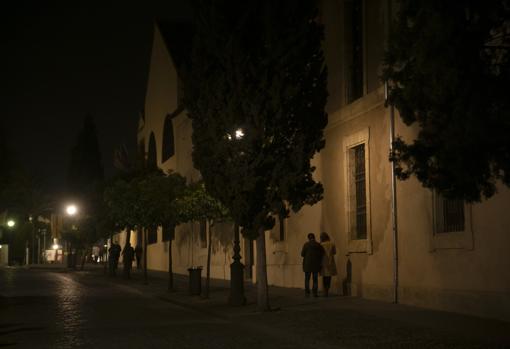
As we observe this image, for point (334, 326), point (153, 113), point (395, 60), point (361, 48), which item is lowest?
point (334, 326)

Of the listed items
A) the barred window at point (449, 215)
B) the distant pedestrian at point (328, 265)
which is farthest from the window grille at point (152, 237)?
the barred window at point (449, 215)

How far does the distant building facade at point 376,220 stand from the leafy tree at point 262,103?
6.27 feet

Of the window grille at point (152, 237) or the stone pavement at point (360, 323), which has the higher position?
the window grille at point (152, 237)

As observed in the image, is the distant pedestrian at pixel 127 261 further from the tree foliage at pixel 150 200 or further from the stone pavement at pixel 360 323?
the stone pavement at pixel 360 323

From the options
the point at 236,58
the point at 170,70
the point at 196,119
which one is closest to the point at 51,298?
the point at 196,119

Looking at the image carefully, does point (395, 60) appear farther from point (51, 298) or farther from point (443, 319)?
point (51, 298)

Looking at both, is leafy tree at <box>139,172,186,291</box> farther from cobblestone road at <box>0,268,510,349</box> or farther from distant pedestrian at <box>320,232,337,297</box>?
distant pedestrian at <box>320,232,337,297</box>

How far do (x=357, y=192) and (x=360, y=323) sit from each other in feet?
24.5

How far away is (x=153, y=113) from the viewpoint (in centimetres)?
4959

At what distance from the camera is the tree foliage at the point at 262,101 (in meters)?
15.9

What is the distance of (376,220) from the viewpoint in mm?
19344

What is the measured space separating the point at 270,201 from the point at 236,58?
293cm

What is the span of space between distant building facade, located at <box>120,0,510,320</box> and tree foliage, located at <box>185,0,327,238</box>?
77.2 inches

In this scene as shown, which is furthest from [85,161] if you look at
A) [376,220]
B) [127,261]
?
[376,220]
